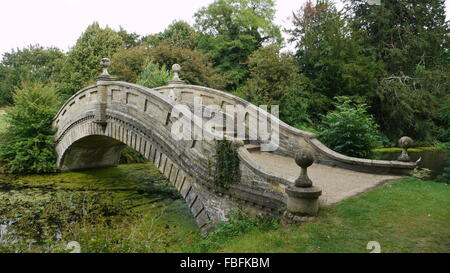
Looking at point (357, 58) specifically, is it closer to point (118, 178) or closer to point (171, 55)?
point (171, 55)

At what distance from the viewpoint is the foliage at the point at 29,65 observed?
38.4 m

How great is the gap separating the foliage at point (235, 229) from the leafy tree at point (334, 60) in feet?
58.3

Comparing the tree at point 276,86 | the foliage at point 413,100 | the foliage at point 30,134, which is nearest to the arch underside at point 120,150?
the foliage at point 30,134

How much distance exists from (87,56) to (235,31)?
13884 mm

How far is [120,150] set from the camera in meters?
17.4

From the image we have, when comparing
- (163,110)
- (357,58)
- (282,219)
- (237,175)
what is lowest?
(282,219)

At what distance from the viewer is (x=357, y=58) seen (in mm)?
23109

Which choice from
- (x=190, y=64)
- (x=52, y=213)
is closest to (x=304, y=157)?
(x=52, y=213)

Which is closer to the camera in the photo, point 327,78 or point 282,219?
point 282,219

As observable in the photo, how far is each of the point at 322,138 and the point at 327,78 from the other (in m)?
13.1

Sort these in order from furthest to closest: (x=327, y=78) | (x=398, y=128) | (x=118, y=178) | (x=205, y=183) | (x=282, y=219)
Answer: (x=398, y=128) < (x=327, y=78) < (x=118, y=178) < (x=205, y=183) < (x=282, y=219)

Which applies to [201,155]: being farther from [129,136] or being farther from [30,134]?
[30,134]
